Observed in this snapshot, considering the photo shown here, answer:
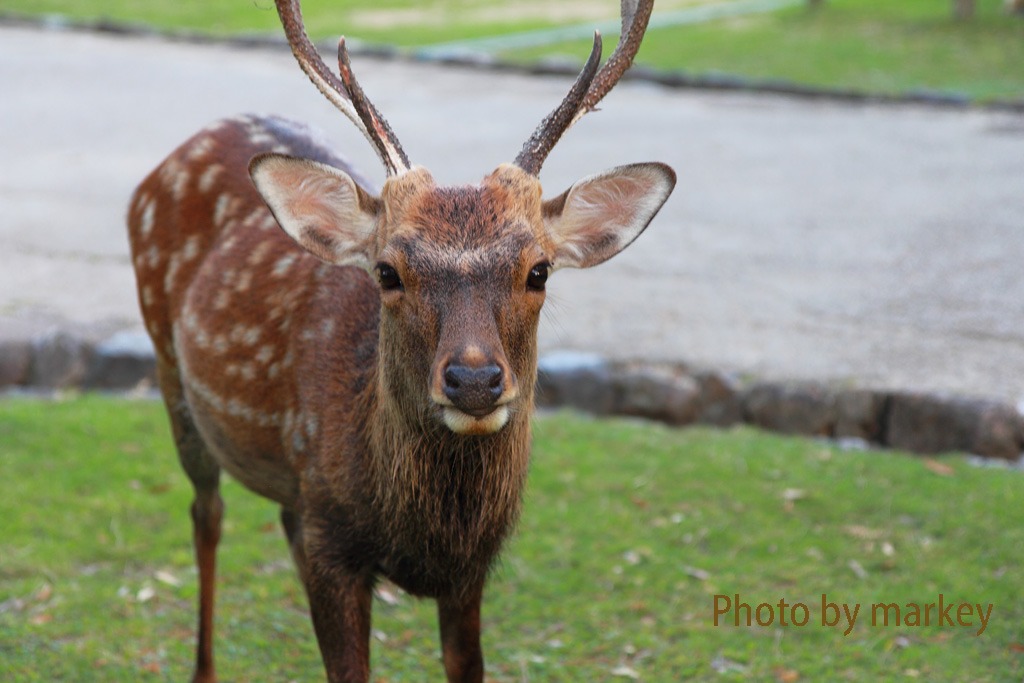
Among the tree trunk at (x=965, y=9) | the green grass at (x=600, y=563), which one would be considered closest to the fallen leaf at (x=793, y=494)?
the green grass at (x=600, y=563)

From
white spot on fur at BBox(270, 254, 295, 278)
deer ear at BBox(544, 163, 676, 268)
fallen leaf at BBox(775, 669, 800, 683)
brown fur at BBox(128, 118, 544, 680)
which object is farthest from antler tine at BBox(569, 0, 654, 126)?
fallen leaf at BBox(775, 669, 800, 683)

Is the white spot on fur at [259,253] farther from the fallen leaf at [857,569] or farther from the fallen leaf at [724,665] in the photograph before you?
the fallen leaf at [857,569]

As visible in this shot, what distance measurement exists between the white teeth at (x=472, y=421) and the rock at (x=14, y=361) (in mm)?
4444

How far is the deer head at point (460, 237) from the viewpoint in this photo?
291 centimetres

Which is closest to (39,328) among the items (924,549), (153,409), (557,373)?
(153,409)

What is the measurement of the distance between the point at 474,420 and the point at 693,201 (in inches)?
281

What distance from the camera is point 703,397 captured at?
248 inches

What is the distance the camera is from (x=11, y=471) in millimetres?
5629

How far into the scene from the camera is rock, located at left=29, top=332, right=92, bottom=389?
663cm

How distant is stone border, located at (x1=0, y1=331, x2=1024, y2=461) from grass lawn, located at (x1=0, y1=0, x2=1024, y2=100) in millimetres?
7542

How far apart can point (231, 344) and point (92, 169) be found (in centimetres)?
691

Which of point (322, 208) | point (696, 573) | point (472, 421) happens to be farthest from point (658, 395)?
point (472, 421)

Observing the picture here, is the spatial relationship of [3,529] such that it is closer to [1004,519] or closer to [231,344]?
[231,344]

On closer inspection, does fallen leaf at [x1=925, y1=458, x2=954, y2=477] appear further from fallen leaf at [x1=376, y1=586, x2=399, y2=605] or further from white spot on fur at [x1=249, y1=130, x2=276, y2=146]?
white spot on fur at [x1=249, y1=130, x2=276, y2=146]
